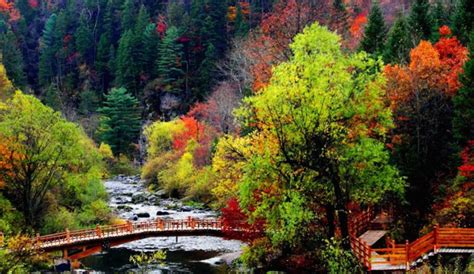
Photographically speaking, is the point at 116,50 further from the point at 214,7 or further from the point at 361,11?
the point at 361,11

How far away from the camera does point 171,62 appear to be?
10894cm

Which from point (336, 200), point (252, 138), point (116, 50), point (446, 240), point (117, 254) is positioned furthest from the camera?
point (116, 50)

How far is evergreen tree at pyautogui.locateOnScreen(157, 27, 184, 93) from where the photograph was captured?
108875 mm

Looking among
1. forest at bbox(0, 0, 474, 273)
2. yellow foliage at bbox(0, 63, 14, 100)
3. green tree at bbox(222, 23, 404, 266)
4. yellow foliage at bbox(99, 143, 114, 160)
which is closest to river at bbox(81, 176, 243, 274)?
forest at bbox(0, 0, 474, 273)

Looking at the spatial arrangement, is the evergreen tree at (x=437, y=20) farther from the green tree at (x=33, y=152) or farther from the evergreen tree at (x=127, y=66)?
the evergreen tree at (x=127, y=66)

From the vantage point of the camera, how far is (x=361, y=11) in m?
86.1

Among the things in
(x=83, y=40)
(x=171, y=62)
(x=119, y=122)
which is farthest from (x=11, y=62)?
(x=171, y=62)

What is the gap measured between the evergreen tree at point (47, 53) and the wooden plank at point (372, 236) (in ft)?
368

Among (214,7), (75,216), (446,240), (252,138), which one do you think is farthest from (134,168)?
(446,240)

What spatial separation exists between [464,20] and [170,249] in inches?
1045

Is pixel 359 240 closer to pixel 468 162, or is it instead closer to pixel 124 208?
pixel 468 162

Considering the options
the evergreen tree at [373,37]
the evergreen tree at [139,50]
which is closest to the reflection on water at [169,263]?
the evergreen tree at [373,37]

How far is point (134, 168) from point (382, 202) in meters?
73.5

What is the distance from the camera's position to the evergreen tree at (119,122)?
102875 millimetres
